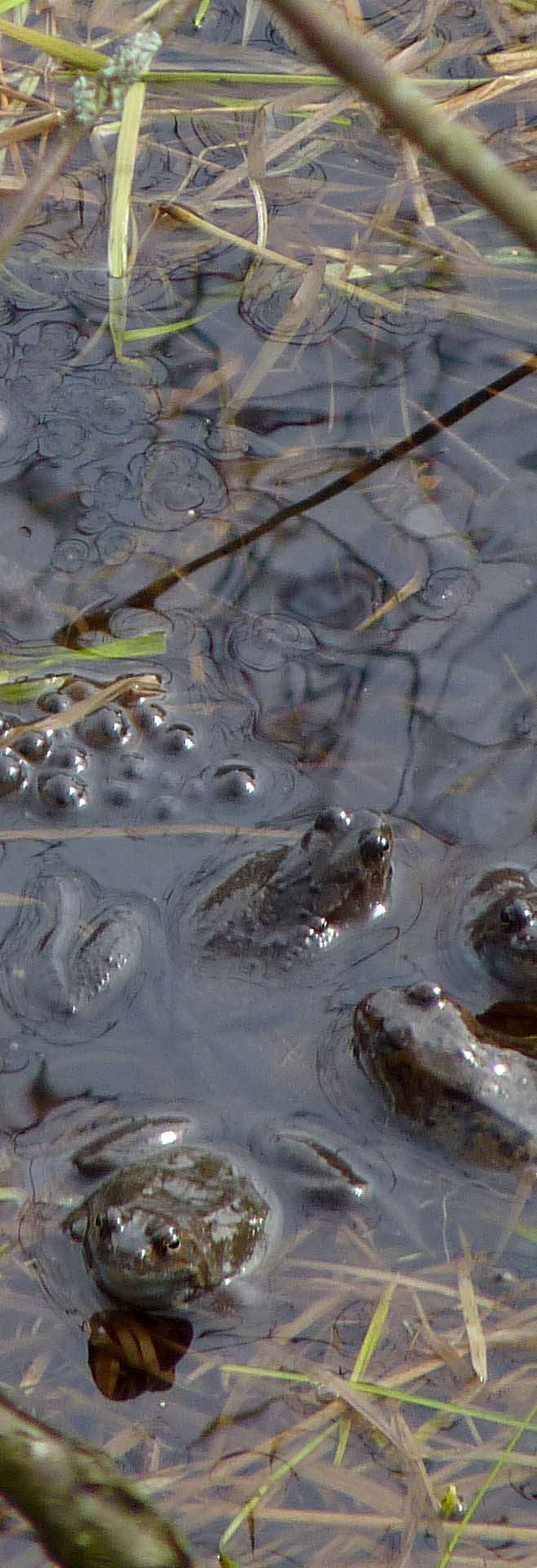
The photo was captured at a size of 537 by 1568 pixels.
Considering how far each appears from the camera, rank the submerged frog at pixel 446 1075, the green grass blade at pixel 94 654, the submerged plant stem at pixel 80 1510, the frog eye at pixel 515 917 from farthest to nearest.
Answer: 1. the green grass blade at pixel 94 654
2. the frog eye at pixel 515 917
3. the submerged frog at pixel 446 1075
4. the submerged plant stem at pixel 80 1510

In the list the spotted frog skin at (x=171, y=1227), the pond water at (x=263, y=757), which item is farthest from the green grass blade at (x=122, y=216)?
the spotted frog skin at (x=171, y=1227)

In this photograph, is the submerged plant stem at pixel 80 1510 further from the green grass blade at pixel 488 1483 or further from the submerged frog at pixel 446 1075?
the submerged frog at pixel 446 1075

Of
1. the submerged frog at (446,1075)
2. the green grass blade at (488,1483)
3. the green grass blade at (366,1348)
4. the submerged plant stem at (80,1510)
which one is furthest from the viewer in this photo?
the submerged frog at (446,1075)

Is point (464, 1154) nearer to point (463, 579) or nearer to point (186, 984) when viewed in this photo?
point (186, 984)

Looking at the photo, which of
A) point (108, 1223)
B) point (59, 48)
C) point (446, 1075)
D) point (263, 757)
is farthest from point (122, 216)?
point (108, 1223)

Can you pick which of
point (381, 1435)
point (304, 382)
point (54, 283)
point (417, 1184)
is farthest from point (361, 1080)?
point (54, 283)

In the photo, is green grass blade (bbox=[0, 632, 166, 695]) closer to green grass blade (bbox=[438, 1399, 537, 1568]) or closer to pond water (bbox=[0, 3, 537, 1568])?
pond water (bbox=[0, 3, 537, 1568])

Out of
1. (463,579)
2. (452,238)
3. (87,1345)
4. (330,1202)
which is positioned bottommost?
(87,1345)
